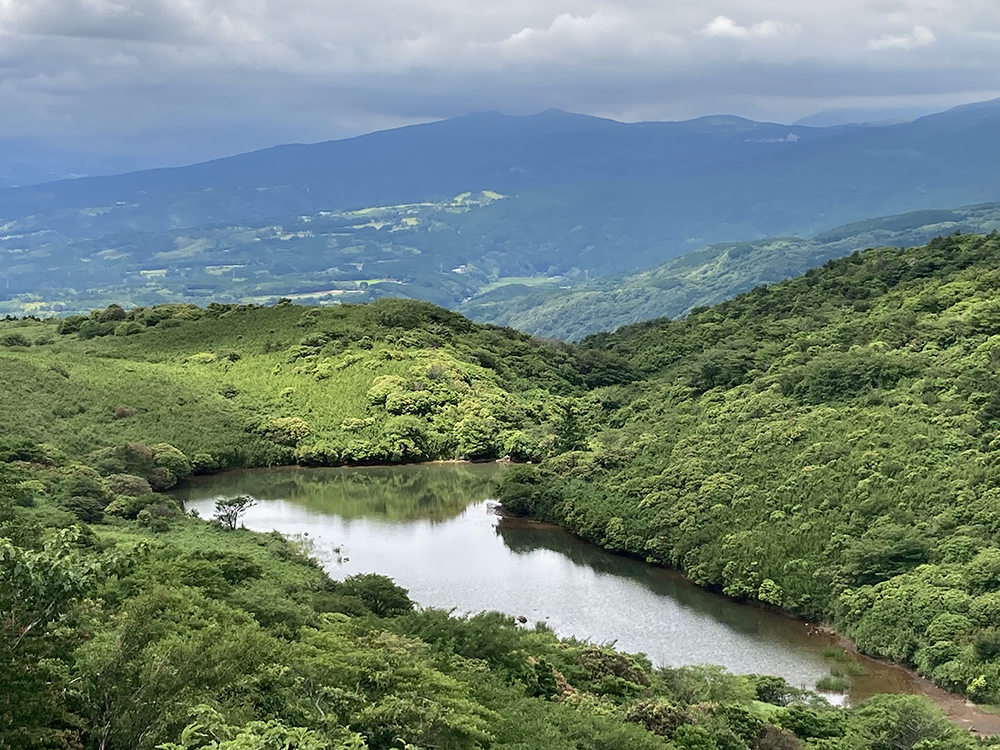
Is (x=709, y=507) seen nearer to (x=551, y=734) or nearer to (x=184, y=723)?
(x=551, y=734)

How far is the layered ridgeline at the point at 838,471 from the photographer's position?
38906 mm

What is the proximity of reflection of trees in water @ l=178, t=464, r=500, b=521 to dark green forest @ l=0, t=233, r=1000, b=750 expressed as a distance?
5.91 ft

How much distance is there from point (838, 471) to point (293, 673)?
108ft

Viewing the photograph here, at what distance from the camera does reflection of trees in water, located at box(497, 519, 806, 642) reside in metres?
41.0

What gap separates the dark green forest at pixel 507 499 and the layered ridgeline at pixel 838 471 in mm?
135

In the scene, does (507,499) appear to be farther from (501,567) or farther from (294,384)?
(294,384)

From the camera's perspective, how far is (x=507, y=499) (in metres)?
55.4

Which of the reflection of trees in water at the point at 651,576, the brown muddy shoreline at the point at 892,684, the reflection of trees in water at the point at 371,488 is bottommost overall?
the reflection of trees in water at the point at 371,488

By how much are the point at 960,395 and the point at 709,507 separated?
12681 mm

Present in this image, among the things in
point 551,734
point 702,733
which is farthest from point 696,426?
point 551,734

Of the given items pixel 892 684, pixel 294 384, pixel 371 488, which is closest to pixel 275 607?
pixel 892 684

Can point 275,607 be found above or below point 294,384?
above

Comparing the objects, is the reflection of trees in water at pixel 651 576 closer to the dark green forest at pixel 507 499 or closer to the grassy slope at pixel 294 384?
the dark green forest at pixel 507 499

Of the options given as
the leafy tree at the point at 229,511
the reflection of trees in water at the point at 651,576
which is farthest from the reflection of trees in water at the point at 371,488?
the leafy tree at the point at 229,511
